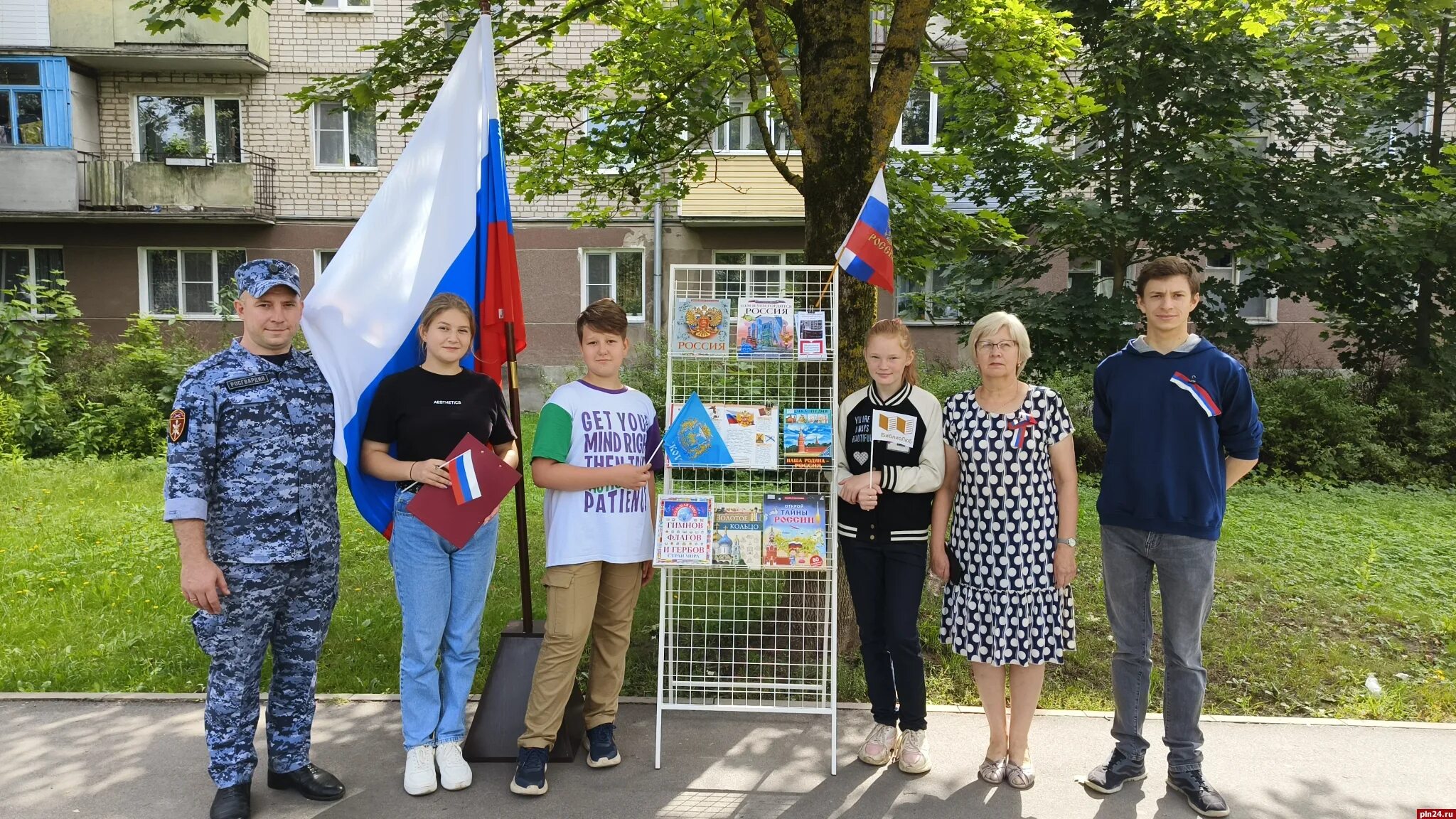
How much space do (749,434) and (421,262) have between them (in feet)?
5.24

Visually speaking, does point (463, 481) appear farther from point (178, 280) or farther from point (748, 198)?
point (178, 280)

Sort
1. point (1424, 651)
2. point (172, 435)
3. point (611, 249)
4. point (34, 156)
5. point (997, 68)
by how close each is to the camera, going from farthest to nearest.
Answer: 1. point (611, 249)
2. point (34, 156)
3. point (997, 68)
4. point (1424, 651)
5. point (172, 435)

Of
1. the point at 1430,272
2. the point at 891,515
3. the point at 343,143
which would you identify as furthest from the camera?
the point at 343,143

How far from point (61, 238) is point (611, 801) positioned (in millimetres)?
20058

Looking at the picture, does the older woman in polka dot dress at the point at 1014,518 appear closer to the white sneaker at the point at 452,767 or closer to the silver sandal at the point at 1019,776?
the silver sandal at the point at 1019,776

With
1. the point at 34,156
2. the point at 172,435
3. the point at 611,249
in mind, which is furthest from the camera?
the point at 611,249

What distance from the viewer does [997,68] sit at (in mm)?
7406

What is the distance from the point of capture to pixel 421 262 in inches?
159

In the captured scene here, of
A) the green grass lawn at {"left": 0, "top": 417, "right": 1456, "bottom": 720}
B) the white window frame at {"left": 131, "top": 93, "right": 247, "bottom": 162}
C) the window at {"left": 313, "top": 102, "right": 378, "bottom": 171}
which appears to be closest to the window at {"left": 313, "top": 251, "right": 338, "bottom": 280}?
the window at {"left": 313, "top": 102, "right": 378, "bottom": 171}

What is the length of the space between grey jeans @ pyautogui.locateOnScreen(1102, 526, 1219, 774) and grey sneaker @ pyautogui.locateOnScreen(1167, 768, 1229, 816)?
3 cm

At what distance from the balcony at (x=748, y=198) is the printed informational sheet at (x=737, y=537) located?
13.8m

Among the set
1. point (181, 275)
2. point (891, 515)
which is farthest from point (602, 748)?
point (181, 275)

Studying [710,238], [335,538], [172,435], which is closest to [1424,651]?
[335,538]

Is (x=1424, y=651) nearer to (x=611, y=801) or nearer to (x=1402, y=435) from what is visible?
(x=611, y=801)
